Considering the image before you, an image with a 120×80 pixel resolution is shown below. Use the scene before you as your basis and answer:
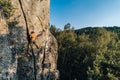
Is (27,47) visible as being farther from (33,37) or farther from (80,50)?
(80,50)

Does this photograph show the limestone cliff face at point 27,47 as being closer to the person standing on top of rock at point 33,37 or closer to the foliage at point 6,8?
the person standing on top of rock at point 33,37

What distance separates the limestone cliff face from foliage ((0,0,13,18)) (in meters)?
1.10

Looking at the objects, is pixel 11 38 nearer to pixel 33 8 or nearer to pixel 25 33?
pixel 25 33

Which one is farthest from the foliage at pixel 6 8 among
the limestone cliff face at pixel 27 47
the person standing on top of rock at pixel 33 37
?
the person standing on top of rock at pixel 33 37

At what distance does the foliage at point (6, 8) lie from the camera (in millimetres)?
43144

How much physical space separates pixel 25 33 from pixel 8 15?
501 cm

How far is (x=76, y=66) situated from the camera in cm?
6962

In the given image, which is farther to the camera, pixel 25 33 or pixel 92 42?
pixel 92 42

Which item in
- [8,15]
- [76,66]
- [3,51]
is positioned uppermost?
[8,15]

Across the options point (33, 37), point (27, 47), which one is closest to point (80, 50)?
point (33, 37)

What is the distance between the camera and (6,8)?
43.7 meters

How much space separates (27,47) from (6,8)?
27.8 ft

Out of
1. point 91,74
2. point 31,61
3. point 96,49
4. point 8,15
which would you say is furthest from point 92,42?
point 8,15

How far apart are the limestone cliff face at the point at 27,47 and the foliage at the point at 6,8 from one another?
1099 millimetres
